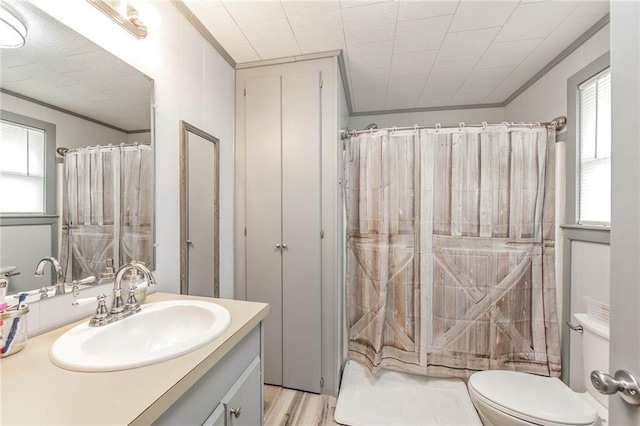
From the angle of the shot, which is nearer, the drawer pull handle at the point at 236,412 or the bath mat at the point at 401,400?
the drawer pull handle at the point at 236,412

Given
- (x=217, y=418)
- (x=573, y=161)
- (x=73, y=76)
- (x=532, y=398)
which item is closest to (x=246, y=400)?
(x=217, y=418)

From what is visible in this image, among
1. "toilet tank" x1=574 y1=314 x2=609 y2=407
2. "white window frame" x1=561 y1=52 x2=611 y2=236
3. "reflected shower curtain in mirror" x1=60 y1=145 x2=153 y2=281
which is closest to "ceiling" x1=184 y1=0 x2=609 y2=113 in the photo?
"white window frame" x1=561 y1=52 x2=611 y2=236

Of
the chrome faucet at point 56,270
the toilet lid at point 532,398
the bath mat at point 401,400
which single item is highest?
the chrome faucet at point 56,270

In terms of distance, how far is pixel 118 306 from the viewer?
3.00 ft

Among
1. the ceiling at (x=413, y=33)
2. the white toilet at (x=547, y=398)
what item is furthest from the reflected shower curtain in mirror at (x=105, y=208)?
the white toilet at (x=547, y=398)

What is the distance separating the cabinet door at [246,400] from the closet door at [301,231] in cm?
78

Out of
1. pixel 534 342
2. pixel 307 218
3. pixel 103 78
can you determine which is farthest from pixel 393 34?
pixel 534 342

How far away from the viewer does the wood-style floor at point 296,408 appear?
1.57 meters

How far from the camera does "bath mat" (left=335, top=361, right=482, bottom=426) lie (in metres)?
1.58

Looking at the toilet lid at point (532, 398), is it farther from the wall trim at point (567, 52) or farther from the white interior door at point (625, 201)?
the wall trim at point (567, 52)

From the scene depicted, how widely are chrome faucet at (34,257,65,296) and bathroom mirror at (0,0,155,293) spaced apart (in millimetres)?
12

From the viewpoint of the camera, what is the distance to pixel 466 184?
184 cm

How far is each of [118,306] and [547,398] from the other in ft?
6.75

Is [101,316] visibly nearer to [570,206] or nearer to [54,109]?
[54,109]
